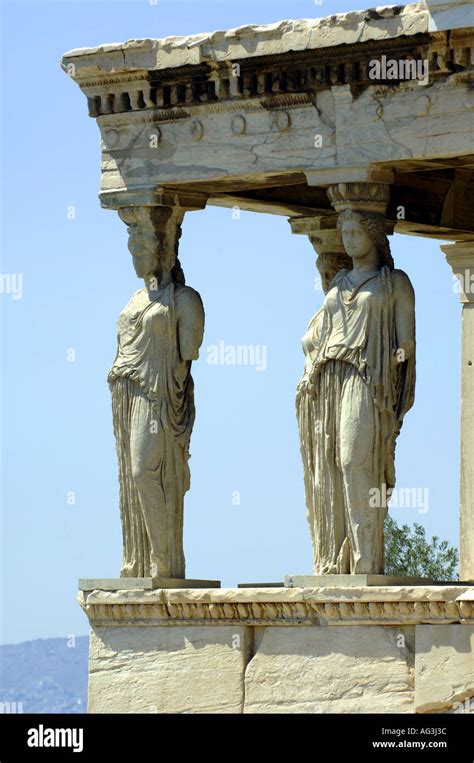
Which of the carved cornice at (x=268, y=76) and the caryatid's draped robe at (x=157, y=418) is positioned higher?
the carved cornice at (x=268, y=76)

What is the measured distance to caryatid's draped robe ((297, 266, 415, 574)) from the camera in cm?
2233

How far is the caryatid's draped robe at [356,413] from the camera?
22328mm

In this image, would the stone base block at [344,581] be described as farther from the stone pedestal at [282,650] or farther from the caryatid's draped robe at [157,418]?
the caryatid's draped robe at [157,418]

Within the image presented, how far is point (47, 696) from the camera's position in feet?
375

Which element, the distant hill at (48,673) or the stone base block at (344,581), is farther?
the distant hill at (48,673)

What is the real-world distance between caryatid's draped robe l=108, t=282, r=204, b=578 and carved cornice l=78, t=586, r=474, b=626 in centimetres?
30

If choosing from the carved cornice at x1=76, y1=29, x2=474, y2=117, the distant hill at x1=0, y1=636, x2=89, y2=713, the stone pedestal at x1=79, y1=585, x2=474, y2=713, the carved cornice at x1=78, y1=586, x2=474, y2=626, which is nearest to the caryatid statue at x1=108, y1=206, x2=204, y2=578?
the carved cornice at x1=78, y1=586, x2=474, y2=626

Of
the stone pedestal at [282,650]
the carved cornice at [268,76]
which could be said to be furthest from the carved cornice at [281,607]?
the carved cornice at [268,76]

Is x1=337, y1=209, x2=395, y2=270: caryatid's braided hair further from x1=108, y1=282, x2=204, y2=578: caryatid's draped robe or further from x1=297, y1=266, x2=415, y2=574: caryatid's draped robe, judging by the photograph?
x1=108, y1=282, x2=204, y2=578: caryatid's draped robe

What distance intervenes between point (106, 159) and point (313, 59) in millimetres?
2089

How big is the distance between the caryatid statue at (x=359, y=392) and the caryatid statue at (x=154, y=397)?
1174 millimetres

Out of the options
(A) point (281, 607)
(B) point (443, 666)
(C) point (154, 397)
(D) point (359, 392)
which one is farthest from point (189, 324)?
(B) point (443, 666)

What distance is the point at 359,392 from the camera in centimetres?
2234

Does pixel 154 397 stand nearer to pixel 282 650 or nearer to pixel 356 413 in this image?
pixel 356 413
